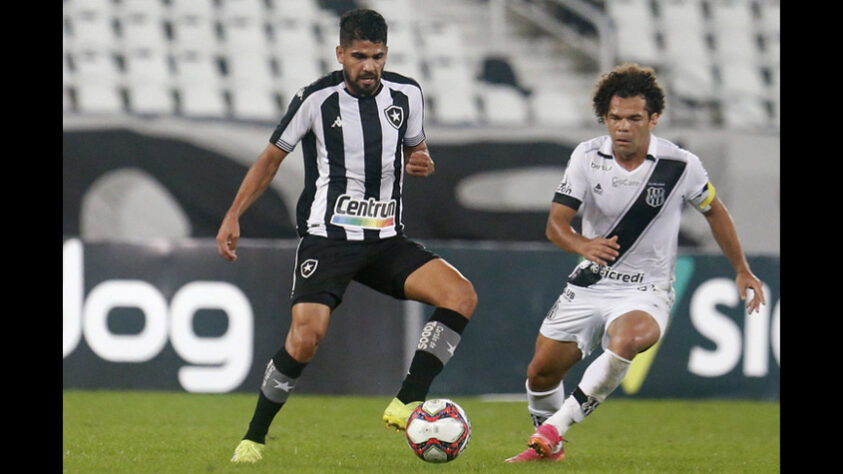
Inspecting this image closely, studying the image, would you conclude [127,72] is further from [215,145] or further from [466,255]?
[466,255]

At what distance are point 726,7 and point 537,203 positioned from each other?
630cm

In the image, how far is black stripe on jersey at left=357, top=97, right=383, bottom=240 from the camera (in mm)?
6566

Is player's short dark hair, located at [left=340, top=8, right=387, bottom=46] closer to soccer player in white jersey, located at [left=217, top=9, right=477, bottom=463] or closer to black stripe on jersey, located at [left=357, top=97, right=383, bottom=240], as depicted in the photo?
soccer player in white jersey, located at [left=217, top=9, right=477, bottom=463]

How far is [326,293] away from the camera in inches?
250

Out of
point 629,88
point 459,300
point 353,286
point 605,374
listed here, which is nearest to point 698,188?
point 629,88

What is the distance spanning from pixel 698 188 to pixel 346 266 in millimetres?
1866

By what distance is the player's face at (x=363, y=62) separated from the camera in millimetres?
6355

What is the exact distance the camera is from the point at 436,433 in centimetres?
602

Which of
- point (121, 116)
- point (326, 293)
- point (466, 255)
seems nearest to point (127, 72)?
point (121, 116)

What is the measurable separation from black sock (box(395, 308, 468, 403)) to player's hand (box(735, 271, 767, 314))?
1.41 m

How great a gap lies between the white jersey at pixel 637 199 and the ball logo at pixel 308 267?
129 cm

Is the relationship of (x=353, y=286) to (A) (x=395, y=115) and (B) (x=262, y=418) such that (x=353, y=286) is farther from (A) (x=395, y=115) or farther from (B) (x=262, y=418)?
(B) (x=262, y=418)

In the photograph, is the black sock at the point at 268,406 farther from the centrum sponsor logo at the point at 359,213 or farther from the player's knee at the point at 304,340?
the centrum sponsor logo at the point at 359,213

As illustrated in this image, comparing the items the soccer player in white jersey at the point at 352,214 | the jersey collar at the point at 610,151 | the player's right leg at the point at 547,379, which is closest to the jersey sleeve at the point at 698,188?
the jersey collar at the point at 610,151
